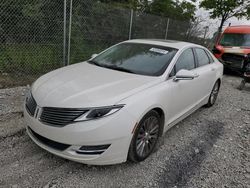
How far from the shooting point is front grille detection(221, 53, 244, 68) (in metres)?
9.80

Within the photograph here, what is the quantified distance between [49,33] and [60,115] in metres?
4.02

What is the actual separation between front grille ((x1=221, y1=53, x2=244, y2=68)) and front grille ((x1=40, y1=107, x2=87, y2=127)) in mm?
9148

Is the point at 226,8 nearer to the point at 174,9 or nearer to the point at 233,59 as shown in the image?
the point at 174,9

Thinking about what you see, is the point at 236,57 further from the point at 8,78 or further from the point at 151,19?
the point at 8,78

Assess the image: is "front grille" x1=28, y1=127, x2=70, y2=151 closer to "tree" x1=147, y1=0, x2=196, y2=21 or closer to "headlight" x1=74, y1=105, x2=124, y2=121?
"headlight" x1=74, y1=105, x2=124, y2=121

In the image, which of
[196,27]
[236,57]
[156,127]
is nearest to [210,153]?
[156,127]

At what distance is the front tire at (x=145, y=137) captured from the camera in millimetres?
2764

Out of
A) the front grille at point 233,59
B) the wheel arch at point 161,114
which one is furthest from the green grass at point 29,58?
the front grille at point 233,59

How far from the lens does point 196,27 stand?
12742mm

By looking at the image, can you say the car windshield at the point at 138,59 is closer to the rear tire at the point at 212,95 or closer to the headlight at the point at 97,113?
the headlight at the point at 97,113

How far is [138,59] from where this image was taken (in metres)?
3.75

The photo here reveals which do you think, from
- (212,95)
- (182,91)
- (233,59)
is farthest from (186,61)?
(233,59)

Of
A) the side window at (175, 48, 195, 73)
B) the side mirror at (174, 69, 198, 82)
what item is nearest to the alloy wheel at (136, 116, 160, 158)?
the side mirror at (174, 69, 198, 82)

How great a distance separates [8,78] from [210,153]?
4.63 metres
